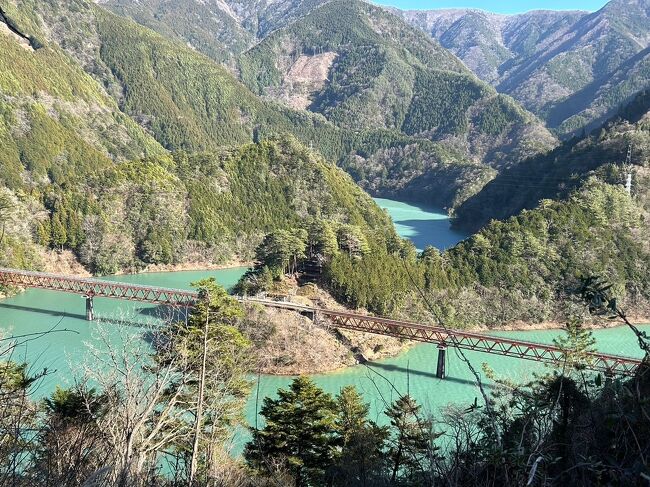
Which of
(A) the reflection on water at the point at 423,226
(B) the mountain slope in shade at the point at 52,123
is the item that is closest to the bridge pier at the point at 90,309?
(B) the mountain slope in shade at the point at 52,123

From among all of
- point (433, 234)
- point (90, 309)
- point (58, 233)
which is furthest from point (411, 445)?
point (433, 234)

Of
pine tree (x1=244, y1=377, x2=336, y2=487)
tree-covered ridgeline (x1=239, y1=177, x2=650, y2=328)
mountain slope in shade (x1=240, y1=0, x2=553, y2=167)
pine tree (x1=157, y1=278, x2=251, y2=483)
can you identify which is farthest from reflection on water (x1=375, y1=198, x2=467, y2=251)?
pine tree (x1=244, y1=377, x2=336, y2=487)

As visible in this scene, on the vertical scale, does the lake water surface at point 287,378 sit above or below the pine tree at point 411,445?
below

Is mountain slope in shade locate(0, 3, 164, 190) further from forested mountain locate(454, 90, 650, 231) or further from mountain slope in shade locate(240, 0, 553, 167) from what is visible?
mountain slope in shade locate(240, 0, 553, 167)

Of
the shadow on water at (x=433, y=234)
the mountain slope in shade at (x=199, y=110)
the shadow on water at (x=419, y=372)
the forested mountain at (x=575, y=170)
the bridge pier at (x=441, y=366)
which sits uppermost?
the mountain slope in shade at (x=199, y=110)

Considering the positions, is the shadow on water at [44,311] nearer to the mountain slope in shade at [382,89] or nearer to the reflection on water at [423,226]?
the reflection on water at [423,226]

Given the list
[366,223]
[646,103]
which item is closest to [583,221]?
[366,223]
